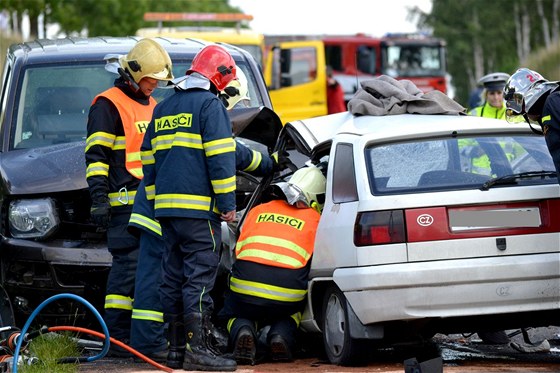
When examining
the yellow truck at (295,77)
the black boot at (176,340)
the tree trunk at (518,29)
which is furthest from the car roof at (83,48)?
the tree trunk at (518,29)

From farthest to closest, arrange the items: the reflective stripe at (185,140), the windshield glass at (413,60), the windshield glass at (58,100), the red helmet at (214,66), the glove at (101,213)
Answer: the windshield glass at (413,60) < the windshield glass at (58,100) < the glove at (101,213) < the red helmet at (214,66) < the reflective stripe at (185,140)

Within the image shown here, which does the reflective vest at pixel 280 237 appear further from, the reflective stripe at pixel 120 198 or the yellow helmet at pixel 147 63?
the yellow helmet at pixel 147 63

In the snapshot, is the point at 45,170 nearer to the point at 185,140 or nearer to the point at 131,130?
the point at 131,130

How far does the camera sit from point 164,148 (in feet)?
23.7

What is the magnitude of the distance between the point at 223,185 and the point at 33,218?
1847mm

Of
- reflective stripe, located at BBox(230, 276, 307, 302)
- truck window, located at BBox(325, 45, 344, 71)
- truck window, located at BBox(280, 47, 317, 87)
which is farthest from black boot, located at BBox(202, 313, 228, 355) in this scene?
truck window, located at BBox(325, 45, 344, 71)

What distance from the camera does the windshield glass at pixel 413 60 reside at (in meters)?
32.6

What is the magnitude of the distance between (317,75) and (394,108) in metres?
18.2

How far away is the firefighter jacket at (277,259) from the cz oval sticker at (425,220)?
96 centimetres

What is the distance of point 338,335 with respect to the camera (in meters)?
7.09

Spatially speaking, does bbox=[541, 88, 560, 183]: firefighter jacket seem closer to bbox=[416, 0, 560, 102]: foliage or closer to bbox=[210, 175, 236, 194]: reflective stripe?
bbox=[210, 175, 236, 194]: reflective stripe

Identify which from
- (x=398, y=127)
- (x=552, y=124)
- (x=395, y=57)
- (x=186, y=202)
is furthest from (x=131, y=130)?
(x=395, y=57)

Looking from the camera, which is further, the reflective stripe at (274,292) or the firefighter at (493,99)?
the firefighter at (493,99)

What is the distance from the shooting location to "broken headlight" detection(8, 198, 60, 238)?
8297 millimetres
